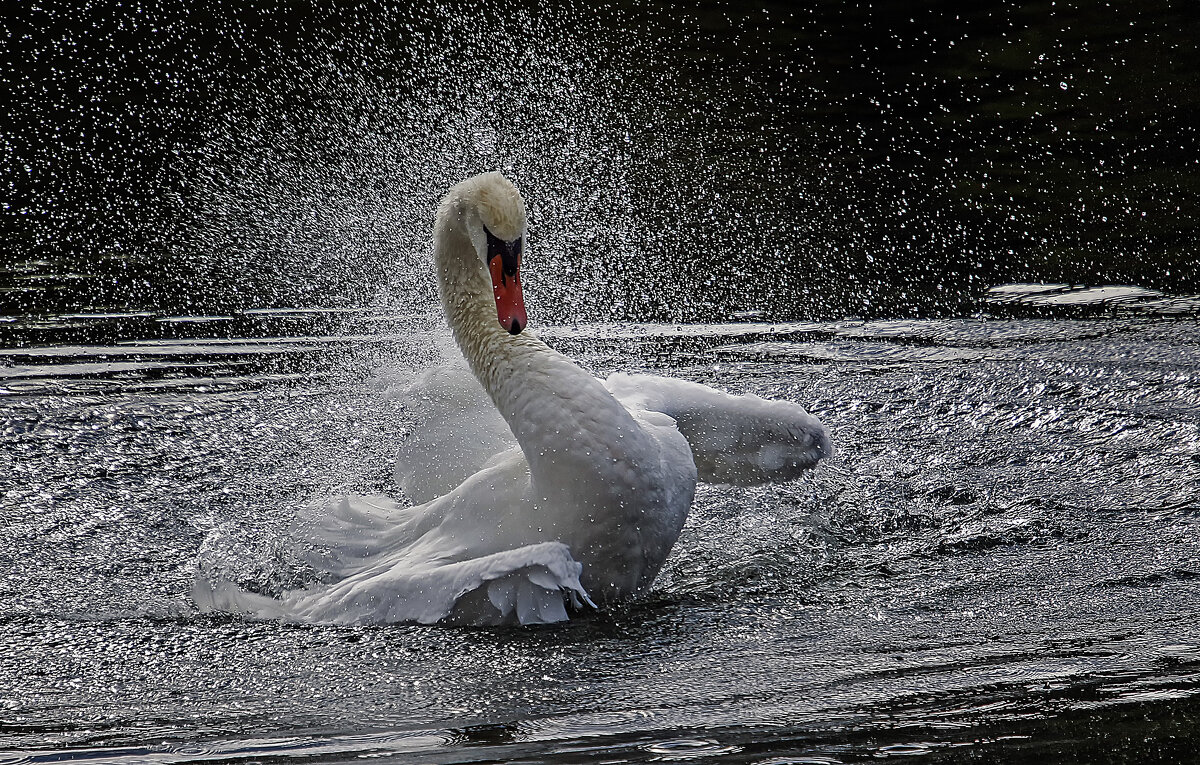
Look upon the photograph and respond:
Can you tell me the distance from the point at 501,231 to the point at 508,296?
25 cm

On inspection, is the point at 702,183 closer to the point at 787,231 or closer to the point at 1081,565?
the point at 787,231

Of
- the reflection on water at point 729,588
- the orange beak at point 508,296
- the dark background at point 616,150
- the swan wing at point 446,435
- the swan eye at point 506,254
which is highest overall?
the dark background at point 616,150

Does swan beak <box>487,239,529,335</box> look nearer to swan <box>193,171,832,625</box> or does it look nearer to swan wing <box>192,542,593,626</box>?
swan <box>193,171,832,625</box>

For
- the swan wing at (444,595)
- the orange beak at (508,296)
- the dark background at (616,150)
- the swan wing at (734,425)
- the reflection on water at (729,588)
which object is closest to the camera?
the reflection on water at (729,588)

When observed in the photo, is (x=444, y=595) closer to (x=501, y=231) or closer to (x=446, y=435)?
(x=446, y=435)

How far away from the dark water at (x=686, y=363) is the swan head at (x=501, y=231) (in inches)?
47.6

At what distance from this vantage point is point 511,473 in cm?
511

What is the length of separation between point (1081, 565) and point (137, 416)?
4894mm

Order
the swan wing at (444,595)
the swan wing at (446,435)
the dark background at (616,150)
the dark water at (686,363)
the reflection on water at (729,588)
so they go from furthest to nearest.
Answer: the dark background at (616,150) → the swan wing at (446,435) → the swan wing at (444,595) → the dark water at (686,363) → the reflection on water at (729,588)

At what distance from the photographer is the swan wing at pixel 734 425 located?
5578 mm

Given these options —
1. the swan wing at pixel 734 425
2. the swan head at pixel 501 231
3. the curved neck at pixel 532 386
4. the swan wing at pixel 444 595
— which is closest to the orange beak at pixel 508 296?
the swan head at pixel 501 231

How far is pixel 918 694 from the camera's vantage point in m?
4.05

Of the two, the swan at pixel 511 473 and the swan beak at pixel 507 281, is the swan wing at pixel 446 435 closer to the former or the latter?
the swan at pixel 511 473

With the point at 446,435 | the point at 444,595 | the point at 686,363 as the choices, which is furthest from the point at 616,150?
the point at 444,595
